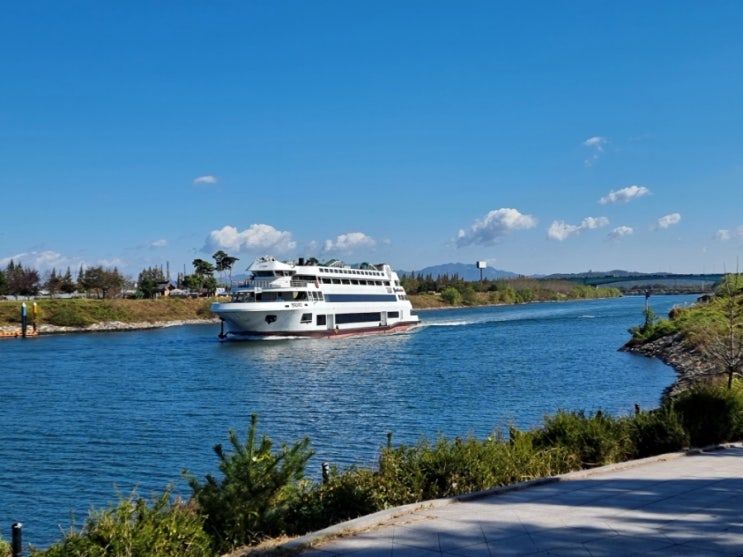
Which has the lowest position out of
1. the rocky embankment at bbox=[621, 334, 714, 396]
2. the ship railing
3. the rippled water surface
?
the rippled water surface

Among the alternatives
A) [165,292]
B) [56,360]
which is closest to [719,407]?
[56,360]

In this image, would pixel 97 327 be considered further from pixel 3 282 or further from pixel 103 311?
pixel 3 282

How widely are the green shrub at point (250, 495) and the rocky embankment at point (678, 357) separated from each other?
76.4 ft

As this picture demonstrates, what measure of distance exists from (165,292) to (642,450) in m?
130

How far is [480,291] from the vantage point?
188375mm

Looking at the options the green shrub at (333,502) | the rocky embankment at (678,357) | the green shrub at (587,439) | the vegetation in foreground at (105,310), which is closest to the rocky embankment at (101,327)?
the vegetation in foreground at (105,310)

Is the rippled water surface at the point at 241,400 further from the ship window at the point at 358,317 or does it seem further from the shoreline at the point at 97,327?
the shoreline at the point at 97,327

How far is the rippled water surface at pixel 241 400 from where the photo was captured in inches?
688

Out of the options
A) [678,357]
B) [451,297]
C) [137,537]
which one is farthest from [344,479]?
[451,297]

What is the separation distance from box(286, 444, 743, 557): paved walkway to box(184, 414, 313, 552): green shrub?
704mm

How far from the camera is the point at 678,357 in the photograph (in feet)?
132

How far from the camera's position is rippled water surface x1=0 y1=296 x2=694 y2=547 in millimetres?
17469

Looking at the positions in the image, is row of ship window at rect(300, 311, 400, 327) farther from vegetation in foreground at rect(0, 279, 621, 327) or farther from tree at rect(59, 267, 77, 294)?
tree at rect(59, 267, 77, 294)

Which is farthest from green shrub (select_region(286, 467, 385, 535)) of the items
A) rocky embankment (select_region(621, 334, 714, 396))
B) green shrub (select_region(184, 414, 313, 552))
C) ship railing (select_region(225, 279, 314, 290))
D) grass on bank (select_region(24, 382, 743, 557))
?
ship railing (select_region(225, 279, 314, 290))
